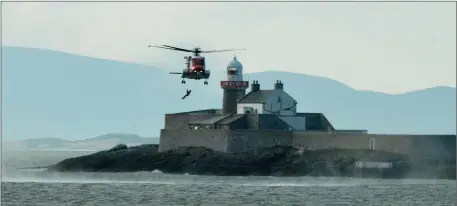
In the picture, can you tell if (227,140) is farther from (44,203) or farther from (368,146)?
(44,203)

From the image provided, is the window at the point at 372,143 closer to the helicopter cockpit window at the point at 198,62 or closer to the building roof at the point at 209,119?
the building roof at the point at 209,119

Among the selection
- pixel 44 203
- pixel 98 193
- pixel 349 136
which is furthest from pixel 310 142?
pixel 44 203

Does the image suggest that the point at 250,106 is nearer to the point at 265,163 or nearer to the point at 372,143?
the point at 265,163

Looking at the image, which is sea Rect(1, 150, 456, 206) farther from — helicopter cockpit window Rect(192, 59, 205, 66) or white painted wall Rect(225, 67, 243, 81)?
white painted wall Rect(225, 67, 243, 81)

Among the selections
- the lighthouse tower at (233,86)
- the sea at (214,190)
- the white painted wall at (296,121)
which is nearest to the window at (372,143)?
the sea at (214,190)

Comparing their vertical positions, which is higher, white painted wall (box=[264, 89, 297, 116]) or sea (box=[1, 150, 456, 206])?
white painted wall (box=[264, 89, 297, 116])

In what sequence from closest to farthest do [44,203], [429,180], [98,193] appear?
[44,203]
[98,193]
[429,180]

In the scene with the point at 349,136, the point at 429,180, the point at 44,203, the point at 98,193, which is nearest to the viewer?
the point at 44,203

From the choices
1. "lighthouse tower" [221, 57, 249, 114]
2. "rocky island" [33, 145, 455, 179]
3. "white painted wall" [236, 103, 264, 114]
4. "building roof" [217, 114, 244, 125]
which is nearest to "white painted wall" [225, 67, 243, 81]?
"lighthouse tower" [221, 57, 249, 114]
